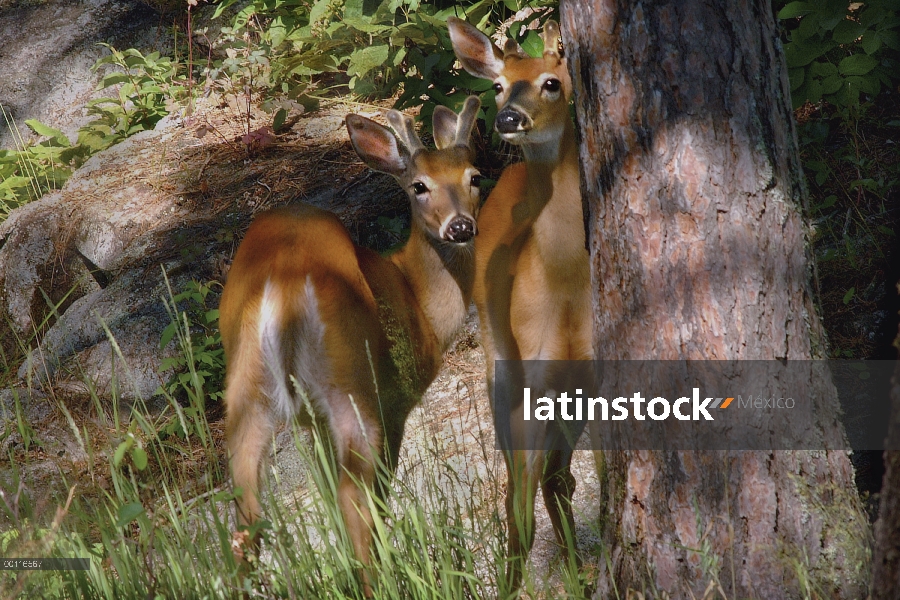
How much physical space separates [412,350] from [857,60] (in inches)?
114

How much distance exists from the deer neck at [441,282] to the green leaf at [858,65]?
2301 mm

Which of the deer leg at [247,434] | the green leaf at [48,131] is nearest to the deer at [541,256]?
the deer leg at [247,434]

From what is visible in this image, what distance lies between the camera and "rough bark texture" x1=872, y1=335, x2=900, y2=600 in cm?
173

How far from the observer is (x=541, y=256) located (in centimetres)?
397

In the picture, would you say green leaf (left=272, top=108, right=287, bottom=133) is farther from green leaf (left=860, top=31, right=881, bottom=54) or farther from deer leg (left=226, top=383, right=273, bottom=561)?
green leaf (left=860, top=31, right=881, bottom=54)

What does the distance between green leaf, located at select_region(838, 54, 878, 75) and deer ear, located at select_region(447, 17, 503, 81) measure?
193cm

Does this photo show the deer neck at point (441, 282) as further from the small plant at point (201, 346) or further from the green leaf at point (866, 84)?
the green leaf at point (866, 84)

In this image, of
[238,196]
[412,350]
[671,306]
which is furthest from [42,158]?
[671,306]

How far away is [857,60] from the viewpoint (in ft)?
16.1

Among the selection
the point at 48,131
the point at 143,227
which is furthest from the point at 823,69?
the point at 48,131

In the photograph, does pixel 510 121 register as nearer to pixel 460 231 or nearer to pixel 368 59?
pixel 460 231

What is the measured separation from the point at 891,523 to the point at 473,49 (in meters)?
3.10

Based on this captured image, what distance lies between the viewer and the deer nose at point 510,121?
12.6ft

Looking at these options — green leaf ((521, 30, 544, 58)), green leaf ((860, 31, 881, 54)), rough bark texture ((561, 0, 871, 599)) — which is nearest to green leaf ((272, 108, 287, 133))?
green leaf ((521, 30, 544, 58))
